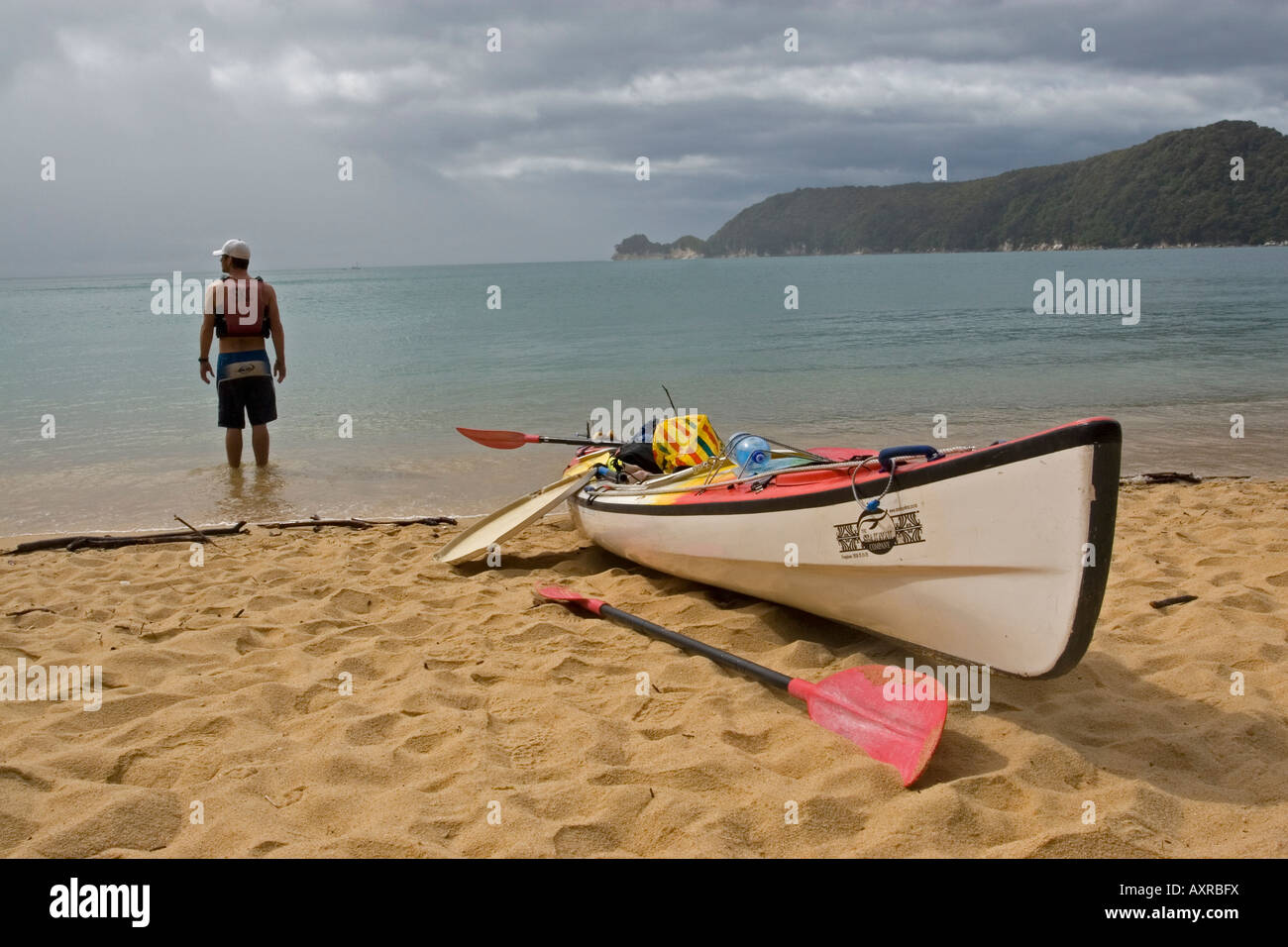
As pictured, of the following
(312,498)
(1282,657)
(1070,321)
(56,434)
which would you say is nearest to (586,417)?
(312,498)

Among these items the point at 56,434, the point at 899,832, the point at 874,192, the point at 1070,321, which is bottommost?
the point at 899,832

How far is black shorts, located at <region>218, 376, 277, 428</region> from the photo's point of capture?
8305mm

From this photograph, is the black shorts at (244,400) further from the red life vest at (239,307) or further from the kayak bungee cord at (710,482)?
the kayak bungee cord at (710,482)

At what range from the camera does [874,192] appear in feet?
457

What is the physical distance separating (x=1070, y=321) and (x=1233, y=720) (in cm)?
2260

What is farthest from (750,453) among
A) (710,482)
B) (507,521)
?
(507,521)

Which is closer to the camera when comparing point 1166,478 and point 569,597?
point 569,597

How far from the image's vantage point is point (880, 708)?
10.4 ft

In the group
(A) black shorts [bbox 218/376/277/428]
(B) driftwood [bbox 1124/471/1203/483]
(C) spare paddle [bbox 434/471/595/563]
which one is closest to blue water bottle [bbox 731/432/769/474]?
(C) spare paddle [bbox 434/471/595/563]

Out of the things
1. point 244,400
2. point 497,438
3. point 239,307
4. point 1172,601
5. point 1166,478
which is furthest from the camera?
point 244,400

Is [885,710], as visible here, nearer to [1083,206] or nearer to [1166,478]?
[1166,478]

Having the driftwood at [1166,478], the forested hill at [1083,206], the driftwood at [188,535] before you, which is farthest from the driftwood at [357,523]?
the forested hill at [1083,206]

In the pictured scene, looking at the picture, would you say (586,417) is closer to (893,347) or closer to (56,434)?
(56,434)

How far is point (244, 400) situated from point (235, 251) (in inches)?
57.7
